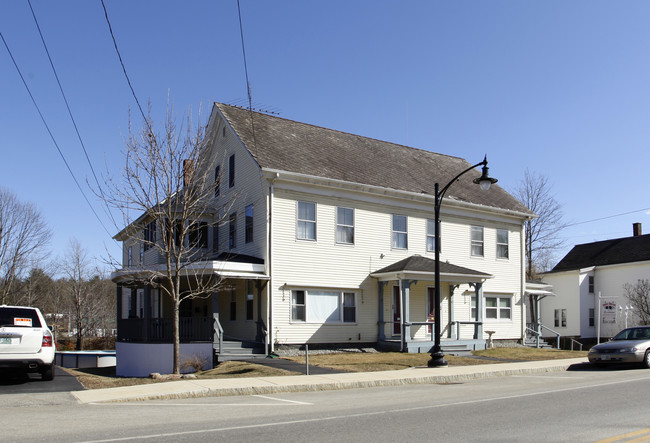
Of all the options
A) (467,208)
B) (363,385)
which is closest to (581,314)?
(467,208)

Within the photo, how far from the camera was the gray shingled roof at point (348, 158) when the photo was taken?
23.6 m

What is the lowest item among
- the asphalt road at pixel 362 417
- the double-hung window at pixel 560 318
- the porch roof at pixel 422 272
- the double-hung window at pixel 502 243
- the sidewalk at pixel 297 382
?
the double-hung window at pixel 560 318

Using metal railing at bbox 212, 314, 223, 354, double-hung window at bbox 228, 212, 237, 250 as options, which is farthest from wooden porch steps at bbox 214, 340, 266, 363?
double-hung window at bbox 228, 212, 237, 250

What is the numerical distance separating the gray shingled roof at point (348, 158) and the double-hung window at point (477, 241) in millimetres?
1254

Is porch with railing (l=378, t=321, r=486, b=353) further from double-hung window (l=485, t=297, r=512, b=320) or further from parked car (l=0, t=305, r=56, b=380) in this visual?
parked car (l=0, t=305, r=56, b=380)

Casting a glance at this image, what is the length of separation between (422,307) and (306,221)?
6.74 metres

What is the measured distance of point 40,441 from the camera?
7539mm

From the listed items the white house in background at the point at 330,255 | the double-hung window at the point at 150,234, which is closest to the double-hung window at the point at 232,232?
the white house in background at the point at 330,255

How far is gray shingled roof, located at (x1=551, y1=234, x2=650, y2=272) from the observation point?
41406 mm

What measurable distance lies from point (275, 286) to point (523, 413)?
13.1m

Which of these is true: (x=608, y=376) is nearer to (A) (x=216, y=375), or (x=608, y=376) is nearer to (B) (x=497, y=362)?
(B) (x=497, y=362)

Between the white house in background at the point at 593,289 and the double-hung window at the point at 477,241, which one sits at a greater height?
the double-hung window at the point at 477,241

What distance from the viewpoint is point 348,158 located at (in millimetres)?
26188

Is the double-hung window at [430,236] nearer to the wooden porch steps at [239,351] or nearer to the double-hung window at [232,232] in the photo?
the double-hung window at [232,232]
